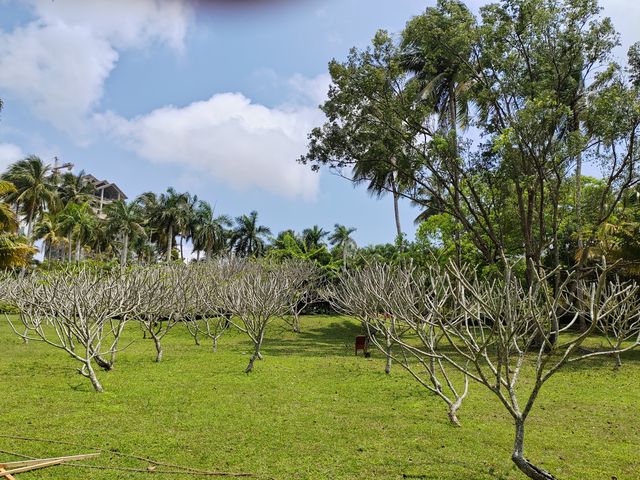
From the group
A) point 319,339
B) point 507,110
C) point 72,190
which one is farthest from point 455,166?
point 72,190

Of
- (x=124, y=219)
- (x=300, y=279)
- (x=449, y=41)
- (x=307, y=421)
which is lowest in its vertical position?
(x=307, y=421)

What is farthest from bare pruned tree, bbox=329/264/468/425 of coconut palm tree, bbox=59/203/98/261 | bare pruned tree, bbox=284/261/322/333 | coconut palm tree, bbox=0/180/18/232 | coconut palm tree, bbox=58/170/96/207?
coconut palm tree, bbox=58/170/96/207

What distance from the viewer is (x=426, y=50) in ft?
55.9

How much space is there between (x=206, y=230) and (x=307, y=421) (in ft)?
143

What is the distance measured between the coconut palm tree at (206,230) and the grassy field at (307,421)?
118 feet

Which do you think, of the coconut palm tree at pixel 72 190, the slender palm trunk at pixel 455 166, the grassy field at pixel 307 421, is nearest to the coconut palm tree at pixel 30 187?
the coconut palm tree at pixel 72 190

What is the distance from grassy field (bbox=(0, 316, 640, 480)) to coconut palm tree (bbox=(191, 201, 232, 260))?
118ft

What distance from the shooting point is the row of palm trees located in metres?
42.3

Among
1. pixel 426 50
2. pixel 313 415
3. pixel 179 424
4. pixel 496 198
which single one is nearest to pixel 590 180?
pixel 496 198

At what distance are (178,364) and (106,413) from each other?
239 inches

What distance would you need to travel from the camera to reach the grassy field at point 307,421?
20.6ft

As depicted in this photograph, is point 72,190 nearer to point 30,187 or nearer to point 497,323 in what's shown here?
point 30,187

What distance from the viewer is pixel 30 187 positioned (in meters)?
41.3

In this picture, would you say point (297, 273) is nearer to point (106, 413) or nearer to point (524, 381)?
point (524, 381)
